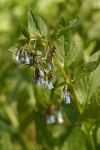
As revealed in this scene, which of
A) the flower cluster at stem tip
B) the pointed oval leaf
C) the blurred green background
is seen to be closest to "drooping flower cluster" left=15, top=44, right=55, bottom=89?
the flower cluster at stem tip

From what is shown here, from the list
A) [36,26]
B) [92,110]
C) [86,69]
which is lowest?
[92,110]

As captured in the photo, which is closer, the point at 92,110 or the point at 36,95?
the point at 92,110

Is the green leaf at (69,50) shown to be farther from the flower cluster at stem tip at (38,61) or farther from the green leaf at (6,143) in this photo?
the green leaf at (6,143)

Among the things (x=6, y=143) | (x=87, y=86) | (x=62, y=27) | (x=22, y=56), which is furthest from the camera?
(x=6, y=143)

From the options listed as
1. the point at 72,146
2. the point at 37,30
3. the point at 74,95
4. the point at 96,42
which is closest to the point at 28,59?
the point at 37,30

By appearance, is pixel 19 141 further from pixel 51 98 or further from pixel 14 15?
pixel 14 15

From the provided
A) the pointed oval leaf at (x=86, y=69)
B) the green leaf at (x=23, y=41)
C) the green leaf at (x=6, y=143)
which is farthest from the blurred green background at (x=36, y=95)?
the green leaf at (x=23, y=41)

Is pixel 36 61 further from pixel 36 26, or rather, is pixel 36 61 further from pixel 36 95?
pixel 36 95

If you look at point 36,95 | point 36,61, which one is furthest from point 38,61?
point 36,95
